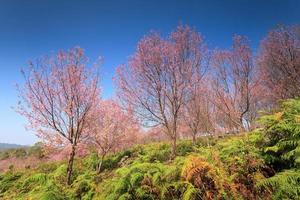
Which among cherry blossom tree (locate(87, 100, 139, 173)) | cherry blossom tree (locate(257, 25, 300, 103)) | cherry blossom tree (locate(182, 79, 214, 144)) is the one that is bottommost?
cherry blossom tree (locate(87, 100, 139, 173))

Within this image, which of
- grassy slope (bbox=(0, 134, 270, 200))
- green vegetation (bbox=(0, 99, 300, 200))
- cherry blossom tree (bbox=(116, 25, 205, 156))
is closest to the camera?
green vegetation (bbox=(0, 99, 300, 200))

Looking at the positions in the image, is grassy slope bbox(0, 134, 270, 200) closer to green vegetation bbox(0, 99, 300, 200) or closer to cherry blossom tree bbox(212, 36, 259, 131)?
green vegetation bbox(0, 99, 300, 200)

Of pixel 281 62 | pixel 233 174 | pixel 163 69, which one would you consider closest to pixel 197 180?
pixel 233 174

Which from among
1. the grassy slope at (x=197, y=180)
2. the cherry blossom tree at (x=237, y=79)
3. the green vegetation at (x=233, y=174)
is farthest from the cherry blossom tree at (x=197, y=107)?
the grassy slope at (x=197, y=180)

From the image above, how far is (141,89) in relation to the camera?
43.9 feet

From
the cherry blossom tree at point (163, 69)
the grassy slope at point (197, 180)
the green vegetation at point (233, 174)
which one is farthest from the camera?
the cherry blossom tree at point (163, 69)

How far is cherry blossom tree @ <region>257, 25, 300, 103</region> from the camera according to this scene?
16.8 metres

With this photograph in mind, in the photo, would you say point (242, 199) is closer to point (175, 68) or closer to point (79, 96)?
point (79, 96)

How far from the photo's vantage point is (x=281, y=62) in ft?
57.0

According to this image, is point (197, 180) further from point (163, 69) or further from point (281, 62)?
point (281, 62)

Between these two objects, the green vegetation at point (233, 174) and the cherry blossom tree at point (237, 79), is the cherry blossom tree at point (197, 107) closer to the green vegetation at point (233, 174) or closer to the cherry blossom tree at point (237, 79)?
the cherry blossom tree at point (237, 79)

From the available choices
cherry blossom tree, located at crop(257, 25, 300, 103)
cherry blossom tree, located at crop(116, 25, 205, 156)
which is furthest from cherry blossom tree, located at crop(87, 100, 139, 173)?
cherry blossom tree, located at crop(257, 25, 300, 103)

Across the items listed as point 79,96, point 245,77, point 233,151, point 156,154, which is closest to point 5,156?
point 156,154

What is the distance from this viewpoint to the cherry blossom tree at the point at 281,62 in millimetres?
16798
